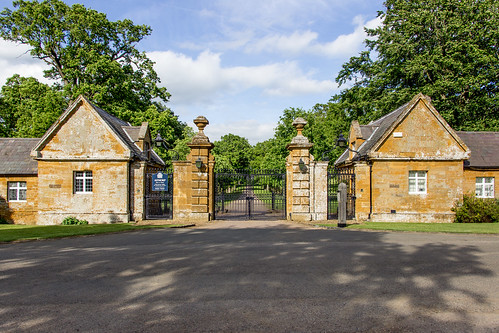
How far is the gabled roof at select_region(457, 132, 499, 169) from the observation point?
2009 centimetres

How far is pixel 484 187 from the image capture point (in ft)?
66.7

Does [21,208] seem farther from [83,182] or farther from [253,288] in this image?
[253,288]

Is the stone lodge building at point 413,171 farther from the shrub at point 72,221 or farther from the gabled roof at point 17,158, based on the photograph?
the gabled roof at point 17,158

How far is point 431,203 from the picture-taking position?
18953 mm

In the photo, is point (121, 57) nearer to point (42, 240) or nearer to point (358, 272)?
point (42, 240)

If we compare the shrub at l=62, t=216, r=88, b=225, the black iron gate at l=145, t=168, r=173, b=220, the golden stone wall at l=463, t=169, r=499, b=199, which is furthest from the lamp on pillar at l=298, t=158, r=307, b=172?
the shrub at l=62, t=216, r=88, b=225

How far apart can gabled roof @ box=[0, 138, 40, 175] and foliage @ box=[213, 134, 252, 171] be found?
3846 centimetres

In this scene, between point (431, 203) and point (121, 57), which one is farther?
point (121, 57)

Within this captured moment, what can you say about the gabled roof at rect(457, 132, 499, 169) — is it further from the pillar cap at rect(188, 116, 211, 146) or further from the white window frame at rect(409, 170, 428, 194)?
the pillar cap at rect(188, 116, 211, 146)

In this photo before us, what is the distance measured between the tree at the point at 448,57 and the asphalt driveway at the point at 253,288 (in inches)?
841

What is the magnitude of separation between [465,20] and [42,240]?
112 ft

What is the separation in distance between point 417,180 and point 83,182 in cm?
1937

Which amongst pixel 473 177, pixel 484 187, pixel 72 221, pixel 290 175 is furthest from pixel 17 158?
pixel 484 187

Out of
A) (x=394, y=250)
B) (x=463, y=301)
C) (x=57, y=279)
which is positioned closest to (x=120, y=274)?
(x=57, y=279)
